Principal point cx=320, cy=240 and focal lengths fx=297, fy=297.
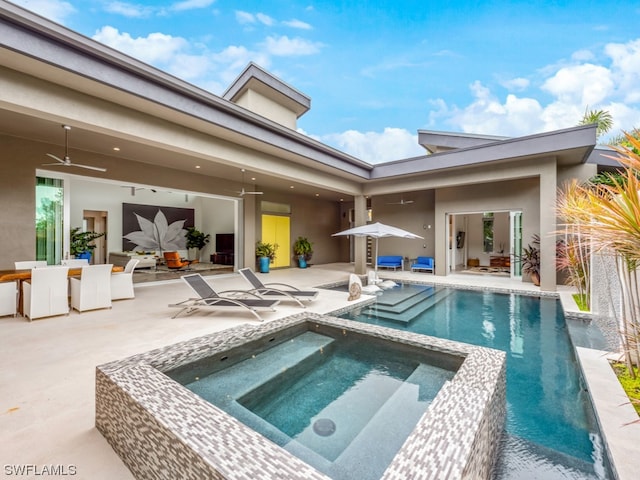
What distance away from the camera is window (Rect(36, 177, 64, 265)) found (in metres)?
7.41

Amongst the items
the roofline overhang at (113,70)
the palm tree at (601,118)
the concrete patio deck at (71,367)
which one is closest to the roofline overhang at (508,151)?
the roofline overhang at (113,70)

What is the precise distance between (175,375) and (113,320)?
302 cm

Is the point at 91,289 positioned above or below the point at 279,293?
above

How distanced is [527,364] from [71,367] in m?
5.74

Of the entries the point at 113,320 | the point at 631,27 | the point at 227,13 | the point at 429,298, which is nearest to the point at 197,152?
the point at 113,320

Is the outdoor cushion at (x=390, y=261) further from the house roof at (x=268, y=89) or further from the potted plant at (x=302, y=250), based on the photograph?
the house roof at (x=268, y=89)

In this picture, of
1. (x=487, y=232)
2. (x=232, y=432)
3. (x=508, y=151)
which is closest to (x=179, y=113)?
(x=232, y=432)

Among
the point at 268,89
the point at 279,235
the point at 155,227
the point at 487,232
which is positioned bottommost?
the point at 279,235

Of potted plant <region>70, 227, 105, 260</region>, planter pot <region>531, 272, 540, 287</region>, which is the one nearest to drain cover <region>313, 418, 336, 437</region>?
planter pot <region>531, 272, 540, 287</region>

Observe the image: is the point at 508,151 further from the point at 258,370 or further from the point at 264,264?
the point at 264,264

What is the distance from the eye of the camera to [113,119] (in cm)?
498

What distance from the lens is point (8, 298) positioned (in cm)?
534

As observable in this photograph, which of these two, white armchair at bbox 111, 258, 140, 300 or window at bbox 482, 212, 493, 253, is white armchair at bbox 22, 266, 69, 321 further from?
window at bbox 482, 212, 493, 253

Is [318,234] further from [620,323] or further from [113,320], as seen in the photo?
[620,323]
